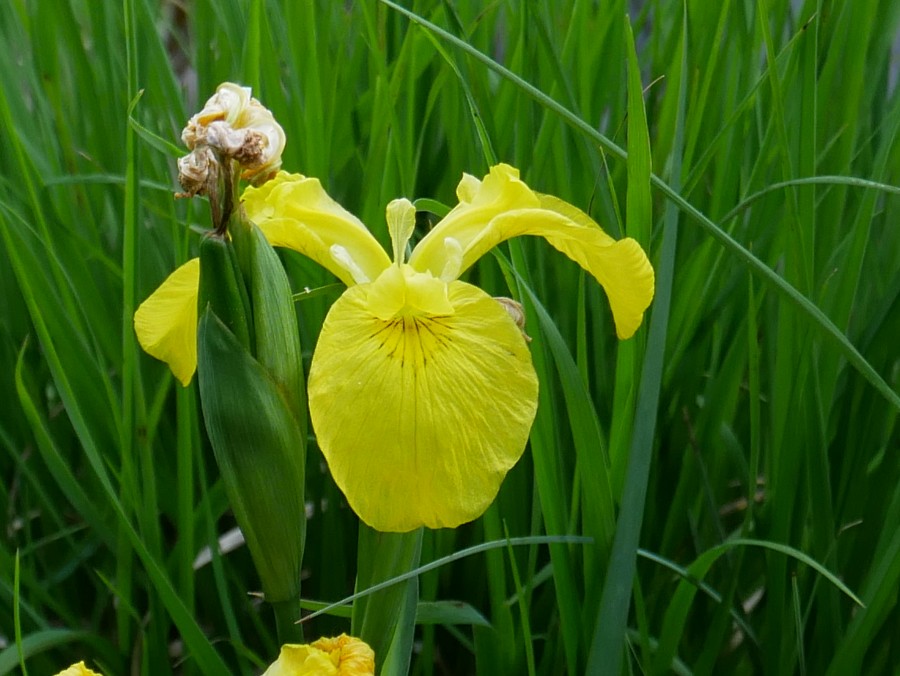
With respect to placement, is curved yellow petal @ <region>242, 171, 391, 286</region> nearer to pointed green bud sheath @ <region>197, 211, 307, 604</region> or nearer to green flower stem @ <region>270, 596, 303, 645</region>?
pointed green bud sheath @ <region>197, 211, 307, 604</region>

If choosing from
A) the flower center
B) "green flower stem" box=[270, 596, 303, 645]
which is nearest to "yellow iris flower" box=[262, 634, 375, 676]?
"green flower stem" box=[270, 596, 303, 645]

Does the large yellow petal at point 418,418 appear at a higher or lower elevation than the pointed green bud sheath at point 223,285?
lower

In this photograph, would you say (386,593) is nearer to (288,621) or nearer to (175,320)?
(288,621)

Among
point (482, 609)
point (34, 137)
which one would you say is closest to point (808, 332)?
point (482, 609)

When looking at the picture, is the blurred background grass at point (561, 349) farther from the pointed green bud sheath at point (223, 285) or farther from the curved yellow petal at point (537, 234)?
the pointed green bud sheath at point (223, 285)

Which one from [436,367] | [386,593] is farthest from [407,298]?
[386,593]

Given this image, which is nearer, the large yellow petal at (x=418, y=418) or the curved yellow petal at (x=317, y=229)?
the large yellow petal at (x=418, y=418)

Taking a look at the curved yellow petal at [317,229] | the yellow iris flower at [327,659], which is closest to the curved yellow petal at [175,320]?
the curved yellow petal at [317,229]

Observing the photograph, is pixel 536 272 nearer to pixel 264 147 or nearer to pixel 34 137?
pixel 264 147
